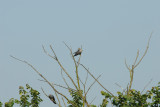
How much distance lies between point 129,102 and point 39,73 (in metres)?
2.27

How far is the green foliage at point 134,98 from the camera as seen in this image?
30.7 feet

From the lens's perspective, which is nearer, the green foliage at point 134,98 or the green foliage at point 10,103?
the green foliage at point 134,98

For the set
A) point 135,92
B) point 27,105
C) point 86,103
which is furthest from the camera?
point 27,105

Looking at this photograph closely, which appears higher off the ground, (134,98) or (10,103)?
(10,103)

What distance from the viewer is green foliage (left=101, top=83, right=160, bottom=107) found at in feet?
30.7

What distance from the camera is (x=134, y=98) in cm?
957

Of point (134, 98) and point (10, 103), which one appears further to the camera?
point (10, 103)

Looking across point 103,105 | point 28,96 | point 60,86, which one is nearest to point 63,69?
point 60,86

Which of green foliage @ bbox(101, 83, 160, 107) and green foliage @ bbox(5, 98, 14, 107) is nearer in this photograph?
green foliage @ bbox(101, 83, 160, 107)

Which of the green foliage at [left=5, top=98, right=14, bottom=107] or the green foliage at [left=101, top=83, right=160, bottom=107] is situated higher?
the green foliage at [left=5, top=98, right=14, bottom=107]

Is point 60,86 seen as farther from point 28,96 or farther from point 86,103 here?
point 28,96

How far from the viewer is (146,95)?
977cm

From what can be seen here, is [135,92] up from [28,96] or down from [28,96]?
A: down

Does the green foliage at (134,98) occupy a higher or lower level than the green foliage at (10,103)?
lower
